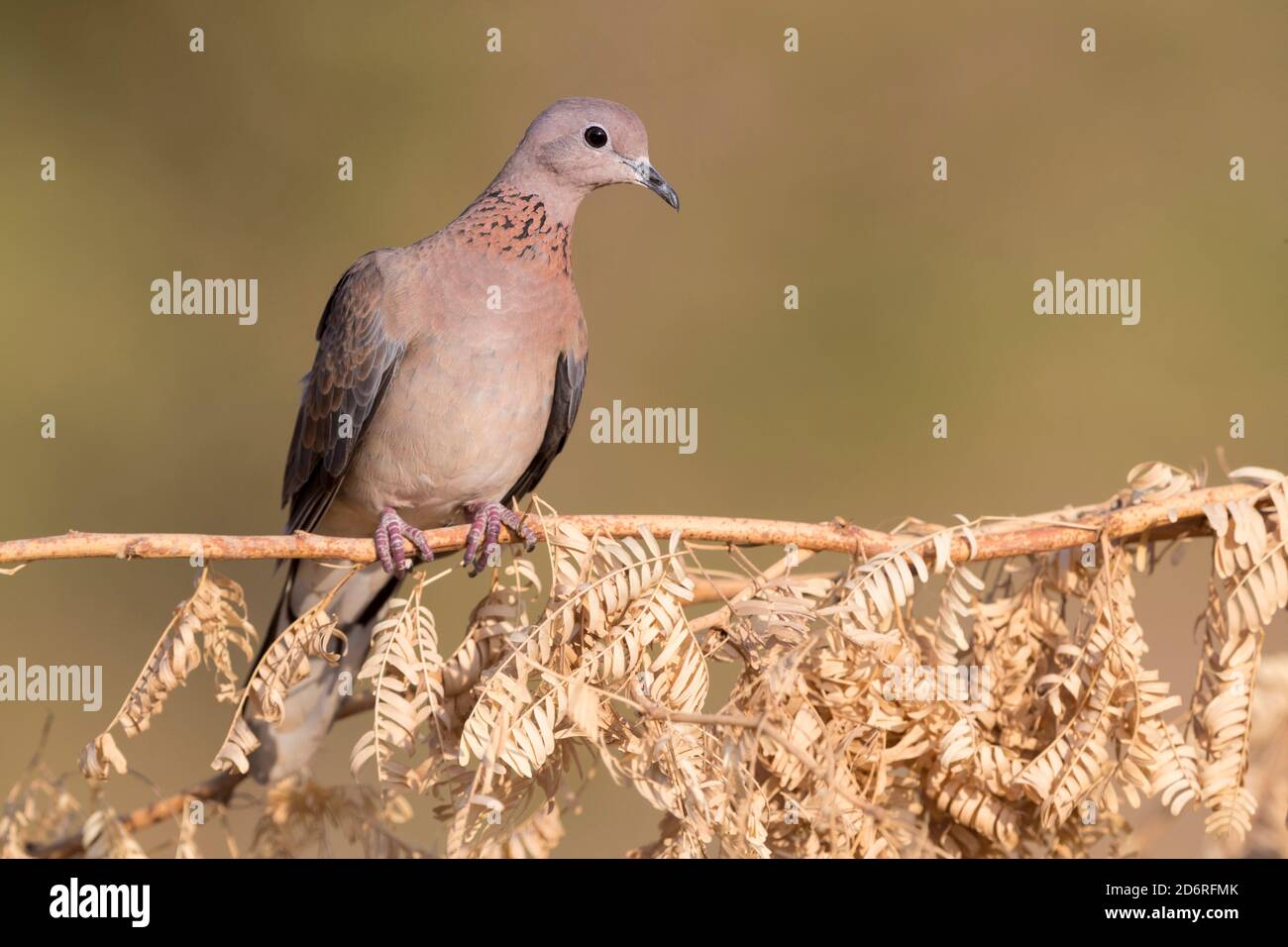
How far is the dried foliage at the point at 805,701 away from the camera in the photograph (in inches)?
96.3

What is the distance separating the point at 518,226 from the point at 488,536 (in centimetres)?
94

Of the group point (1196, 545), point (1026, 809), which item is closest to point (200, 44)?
point (1196, 545)

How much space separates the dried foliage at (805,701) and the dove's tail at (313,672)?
0.52 m

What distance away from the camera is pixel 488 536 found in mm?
3650

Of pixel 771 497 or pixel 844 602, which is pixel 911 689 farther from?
pixel 771 497

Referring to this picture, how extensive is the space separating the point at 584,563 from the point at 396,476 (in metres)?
1.33
